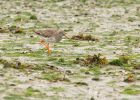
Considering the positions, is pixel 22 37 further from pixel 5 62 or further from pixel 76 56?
pixel 5 62

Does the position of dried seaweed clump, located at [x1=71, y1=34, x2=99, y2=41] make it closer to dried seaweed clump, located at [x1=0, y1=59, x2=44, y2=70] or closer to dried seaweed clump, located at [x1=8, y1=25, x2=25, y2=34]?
dried seaweed clump, located at [x1=8, y1=25, x2=25, y2=34]

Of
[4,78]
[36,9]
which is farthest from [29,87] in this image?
[36,9]

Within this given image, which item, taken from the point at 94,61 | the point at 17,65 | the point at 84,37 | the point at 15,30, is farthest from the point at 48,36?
the point at 15,30

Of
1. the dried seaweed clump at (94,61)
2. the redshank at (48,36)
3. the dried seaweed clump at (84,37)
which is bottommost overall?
the dried seaweed clump at (94,61)

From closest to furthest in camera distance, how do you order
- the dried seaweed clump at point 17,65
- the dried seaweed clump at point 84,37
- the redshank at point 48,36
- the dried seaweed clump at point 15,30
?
1. the dried seaweed clump at point 17,65
2. the redshank at point 48,36
3. the dried seaweed clump at point 84,37
4. the dried seaweed clump at point 15,30

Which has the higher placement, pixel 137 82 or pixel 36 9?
pixel 36 9

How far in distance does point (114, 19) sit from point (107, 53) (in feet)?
37.0

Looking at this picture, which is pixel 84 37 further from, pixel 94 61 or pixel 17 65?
pixel 17 65

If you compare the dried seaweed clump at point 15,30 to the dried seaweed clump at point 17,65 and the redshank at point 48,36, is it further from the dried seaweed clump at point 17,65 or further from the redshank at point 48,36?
the dried seaweed clump at point 17,65

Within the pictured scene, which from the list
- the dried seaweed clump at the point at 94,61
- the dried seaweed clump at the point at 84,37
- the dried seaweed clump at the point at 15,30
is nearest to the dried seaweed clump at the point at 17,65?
the dried seaweed clump at the point at 94,61

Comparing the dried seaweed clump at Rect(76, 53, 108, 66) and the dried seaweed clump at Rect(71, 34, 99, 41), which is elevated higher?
the dried seaweed clump at Rect(71, 34, 99, 41)

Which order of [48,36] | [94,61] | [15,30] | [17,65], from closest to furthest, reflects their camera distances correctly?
[17,65] < [94,61] < [48,36] < [15,30]

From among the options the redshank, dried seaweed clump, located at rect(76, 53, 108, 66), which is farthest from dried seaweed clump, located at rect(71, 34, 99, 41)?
dried seaweed clump, located at rect(76, 53, 108, 66)

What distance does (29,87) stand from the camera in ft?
40.9
